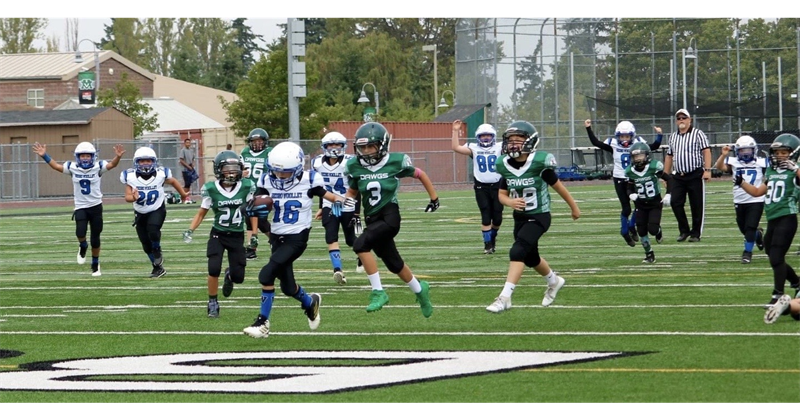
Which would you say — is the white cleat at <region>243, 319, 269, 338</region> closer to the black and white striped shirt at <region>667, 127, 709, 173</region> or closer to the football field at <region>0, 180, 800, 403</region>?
the football field at <region>0, 180, 800, 403</region>

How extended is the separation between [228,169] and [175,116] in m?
62.9

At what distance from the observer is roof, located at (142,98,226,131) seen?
238ft

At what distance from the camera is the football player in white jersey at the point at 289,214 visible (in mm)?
11273

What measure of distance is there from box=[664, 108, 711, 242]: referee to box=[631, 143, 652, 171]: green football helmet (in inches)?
62.8

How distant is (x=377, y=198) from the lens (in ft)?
39.0

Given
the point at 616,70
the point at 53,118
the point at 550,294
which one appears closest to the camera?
the point at 550,294

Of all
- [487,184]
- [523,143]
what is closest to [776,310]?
[523,143]

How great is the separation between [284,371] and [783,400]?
329 cm

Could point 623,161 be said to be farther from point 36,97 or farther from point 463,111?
point 36,97

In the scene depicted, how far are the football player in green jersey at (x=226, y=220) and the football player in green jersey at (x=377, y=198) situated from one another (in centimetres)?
→ 126

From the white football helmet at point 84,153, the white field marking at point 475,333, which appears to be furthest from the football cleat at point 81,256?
the white field marking at point 475,333

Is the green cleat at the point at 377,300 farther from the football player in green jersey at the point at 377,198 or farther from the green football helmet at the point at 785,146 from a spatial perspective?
the green football helmet at the point at 785,146

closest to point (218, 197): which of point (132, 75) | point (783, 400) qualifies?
point (783, 400)

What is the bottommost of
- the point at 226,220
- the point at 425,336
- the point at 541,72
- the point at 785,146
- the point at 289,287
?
the point at 425,336
